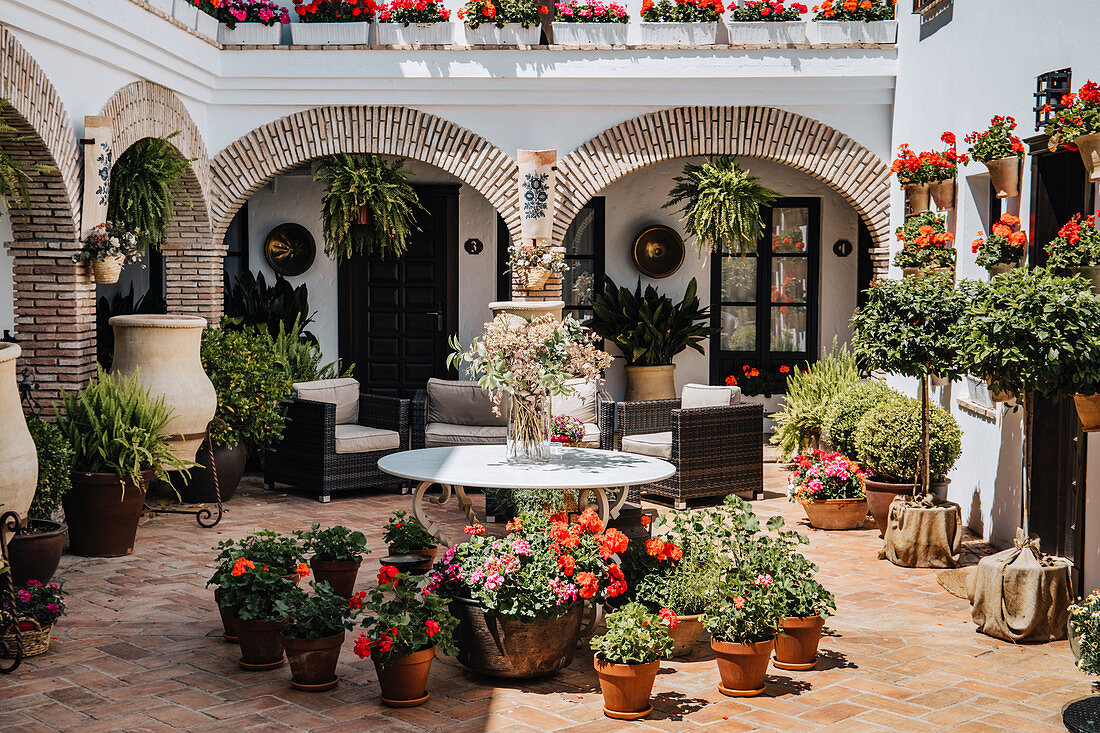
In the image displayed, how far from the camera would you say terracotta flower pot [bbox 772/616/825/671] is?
4816mm

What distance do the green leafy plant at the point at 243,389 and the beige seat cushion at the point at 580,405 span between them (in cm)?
210

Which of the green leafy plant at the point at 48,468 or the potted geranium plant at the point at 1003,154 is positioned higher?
the potted geranium plant at the point at 1003,154

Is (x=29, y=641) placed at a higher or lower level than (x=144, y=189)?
lower

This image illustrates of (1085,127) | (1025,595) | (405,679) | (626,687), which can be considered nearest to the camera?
(626,687)

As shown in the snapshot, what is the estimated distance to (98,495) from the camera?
21.8 feet

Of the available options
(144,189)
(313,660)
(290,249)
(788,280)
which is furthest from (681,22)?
(313,660)

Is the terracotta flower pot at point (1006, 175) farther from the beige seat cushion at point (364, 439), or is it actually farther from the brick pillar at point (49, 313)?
the brick pillar at point (49, 313)

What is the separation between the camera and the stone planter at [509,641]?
183 inches

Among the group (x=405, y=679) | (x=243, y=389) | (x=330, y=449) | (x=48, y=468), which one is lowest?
(x=405, y=679)

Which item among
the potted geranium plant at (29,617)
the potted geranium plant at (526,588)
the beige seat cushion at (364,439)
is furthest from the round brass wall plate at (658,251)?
the potted geranium plant at (29,617)

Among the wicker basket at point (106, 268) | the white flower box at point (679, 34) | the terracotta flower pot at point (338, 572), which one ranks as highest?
the white flower box at point (679, 34)

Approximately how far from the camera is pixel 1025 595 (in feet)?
17.1

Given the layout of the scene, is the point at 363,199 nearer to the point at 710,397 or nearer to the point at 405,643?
the point at 710,397

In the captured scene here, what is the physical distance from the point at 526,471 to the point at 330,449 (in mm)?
3462
